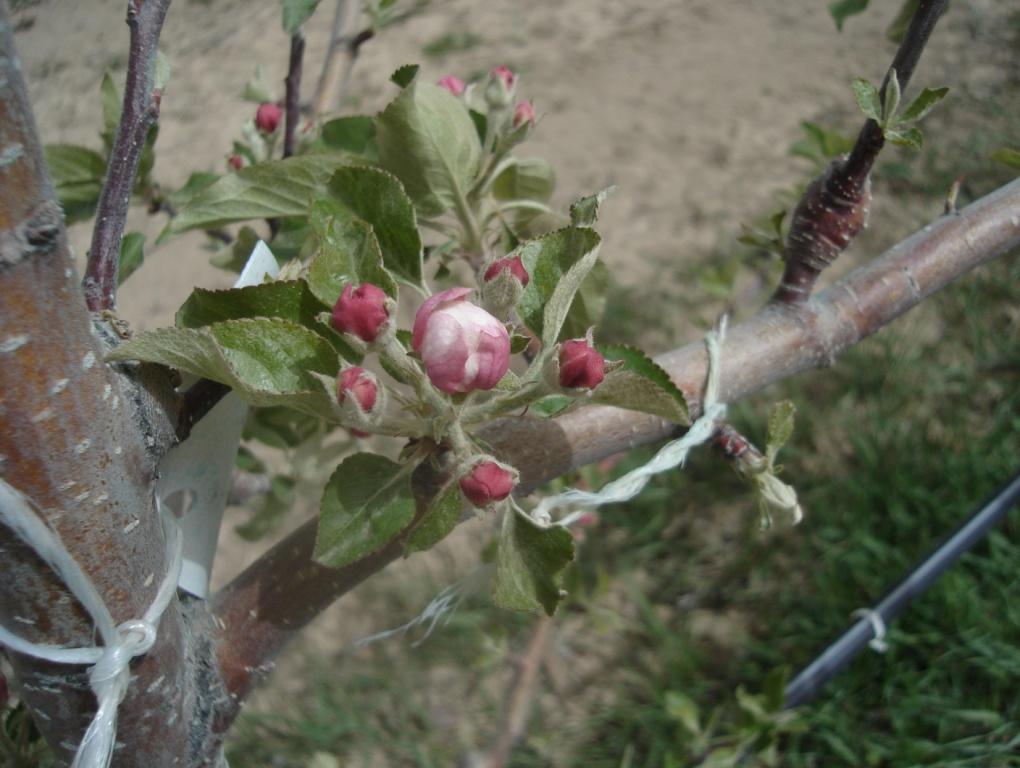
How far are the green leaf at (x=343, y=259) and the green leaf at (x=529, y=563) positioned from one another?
165 millimetres

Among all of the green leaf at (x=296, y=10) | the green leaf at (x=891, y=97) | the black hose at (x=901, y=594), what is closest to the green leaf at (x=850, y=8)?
the green leaf at (x=891, y=97)

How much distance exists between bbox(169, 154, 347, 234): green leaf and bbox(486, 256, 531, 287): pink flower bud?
0.65ft

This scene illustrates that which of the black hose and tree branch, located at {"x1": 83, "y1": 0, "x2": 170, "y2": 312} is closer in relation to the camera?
tree branch, located at {"x1": 83, "y1": 0, "x2": 170, "y2": 312}

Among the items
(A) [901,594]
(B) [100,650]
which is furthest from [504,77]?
(A) [901,594]

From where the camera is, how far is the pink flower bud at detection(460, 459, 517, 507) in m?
0.50

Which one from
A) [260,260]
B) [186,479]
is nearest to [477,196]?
[260,260]

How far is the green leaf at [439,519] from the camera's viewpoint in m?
0.55

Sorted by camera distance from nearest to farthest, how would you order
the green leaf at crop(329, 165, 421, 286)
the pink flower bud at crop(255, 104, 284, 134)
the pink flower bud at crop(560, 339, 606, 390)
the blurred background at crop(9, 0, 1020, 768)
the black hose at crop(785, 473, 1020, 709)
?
1. the pink flower bud at crop(560, 339, 606, 390)
2. the green leaf at crop(329, 165, 421, 286)
3. the pink flower bud at crop(255, 104, 284, 134)
4. the black hose at crop(785, 473, 1020, 709)
5. the blurred background at crop(9, 0, 1020, 768)

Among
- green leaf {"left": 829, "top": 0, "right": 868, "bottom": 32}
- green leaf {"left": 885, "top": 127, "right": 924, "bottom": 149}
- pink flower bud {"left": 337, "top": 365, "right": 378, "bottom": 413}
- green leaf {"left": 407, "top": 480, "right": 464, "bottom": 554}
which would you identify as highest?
pink flower bud {"left": 337, "top": 365, "right": 378, "bottom": 413}

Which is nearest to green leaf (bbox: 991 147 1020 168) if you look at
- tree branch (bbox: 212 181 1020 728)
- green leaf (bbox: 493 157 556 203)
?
tree branch (bbox: 212 181 1020 728)

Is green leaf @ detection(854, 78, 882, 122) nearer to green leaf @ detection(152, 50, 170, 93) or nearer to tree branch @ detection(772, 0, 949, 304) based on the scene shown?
tree branch @ detection(772, 0, 949, 304)

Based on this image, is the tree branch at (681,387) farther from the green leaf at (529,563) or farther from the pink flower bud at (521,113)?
the pink flower bud at (521,113)

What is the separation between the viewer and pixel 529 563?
0.57 meters

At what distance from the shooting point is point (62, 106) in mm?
3766
